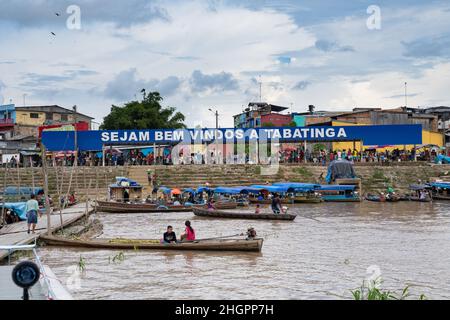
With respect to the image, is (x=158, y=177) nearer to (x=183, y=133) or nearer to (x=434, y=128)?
(x=183, y=133)

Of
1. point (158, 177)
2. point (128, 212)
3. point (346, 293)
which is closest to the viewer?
point (346, 293)

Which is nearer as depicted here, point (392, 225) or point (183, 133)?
point (392, 225)

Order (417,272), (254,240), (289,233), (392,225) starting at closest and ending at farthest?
(417,272), (254,240), (289,233), (392,225)

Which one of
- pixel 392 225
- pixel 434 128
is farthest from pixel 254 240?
pixel 434 128

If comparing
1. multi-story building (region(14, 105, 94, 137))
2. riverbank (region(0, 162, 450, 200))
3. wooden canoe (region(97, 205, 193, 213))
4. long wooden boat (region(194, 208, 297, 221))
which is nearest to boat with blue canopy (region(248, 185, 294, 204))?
riverbank (region(0, 162, 450, 200))

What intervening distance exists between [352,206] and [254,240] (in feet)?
63.2

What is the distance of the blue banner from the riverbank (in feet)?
7.70

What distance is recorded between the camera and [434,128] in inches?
2721

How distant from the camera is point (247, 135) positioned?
48688mm

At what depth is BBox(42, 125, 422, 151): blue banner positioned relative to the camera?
1871 inches

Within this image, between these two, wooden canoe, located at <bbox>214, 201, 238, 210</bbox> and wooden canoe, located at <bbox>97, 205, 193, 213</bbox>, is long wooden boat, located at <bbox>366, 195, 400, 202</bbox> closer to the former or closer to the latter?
wooden canoe, located at <bbox>214, 201, 238, 210</bbox>

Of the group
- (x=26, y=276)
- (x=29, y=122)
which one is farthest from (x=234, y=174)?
(x=26, y=276)

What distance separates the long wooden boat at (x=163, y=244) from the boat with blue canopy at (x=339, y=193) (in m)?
21.9

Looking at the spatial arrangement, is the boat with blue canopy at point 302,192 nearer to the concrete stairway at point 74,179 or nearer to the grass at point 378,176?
the grass at point 378,176
